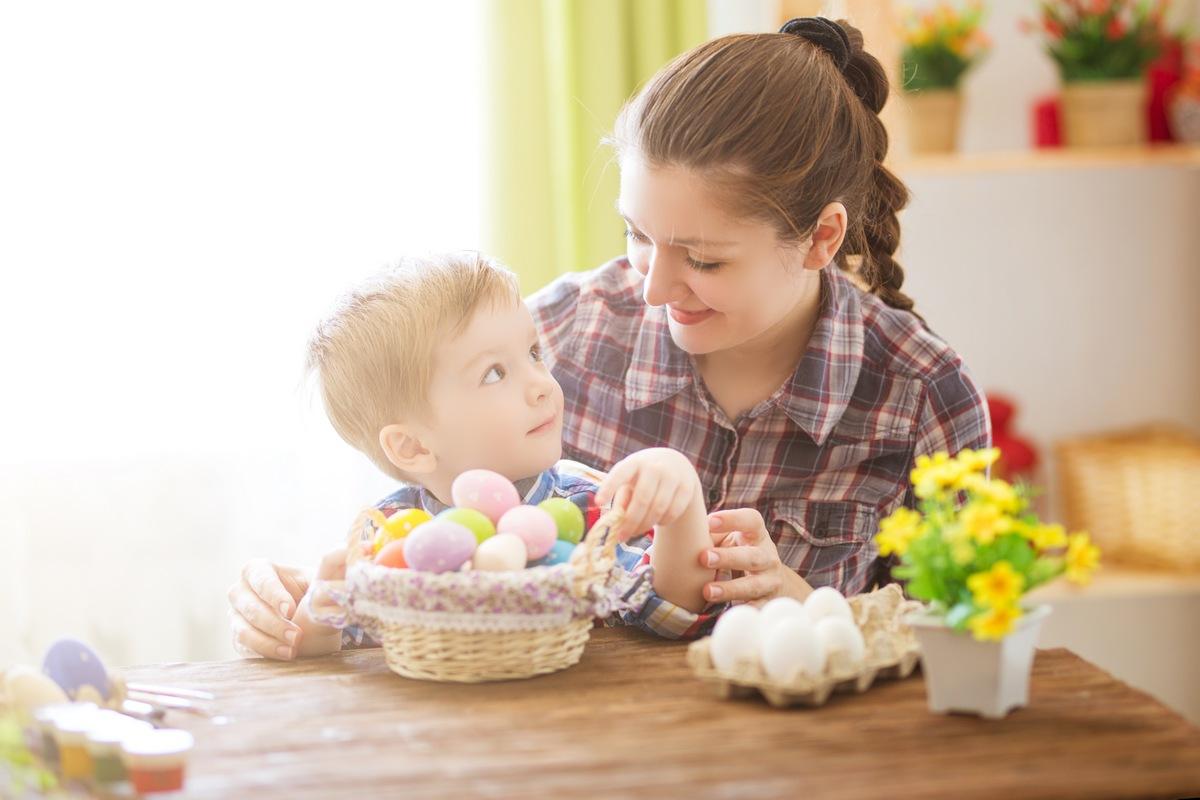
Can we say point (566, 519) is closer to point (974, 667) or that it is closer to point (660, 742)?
point (660, 742)

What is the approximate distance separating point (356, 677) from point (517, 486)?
0.28 m

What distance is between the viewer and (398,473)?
4.60 ft

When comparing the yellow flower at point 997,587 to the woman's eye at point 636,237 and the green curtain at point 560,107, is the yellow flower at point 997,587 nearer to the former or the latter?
the woman's eye at point 636,237

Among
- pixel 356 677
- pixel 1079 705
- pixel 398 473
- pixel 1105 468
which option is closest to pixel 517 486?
pixel 398 473

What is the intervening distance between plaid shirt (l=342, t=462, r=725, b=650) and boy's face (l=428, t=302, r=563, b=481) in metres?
0.05

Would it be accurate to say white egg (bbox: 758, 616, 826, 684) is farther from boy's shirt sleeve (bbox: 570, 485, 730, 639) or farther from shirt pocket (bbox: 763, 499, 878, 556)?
shirt pocket (bbox: 763, 499, 878, 556)

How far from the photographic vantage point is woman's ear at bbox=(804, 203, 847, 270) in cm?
151

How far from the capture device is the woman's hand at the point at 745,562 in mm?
1293

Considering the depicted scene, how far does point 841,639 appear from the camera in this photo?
3.52ft

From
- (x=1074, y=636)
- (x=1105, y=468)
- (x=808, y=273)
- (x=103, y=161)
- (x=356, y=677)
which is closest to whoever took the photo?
(x=356, y=677)

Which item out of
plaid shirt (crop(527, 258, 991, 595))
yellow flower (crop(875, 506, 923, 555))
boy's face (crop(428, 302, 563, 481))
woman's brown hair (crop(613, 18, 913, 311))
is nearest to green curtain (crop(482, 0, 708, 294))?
plaid shirt (crop(527, 258, 991, 595))

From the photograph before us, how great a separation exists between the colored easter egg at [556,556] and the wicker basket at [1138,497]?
1.91 metres

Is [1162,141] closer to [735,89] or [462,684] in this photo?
[735,89]

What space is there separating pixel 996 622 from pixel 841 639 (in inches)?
5.3
